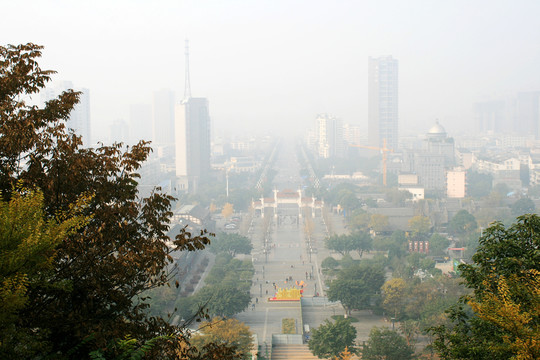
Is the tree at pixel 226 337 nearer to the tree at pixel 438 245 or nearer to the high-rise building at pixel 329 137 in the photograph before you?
the tree at pixel 438 245

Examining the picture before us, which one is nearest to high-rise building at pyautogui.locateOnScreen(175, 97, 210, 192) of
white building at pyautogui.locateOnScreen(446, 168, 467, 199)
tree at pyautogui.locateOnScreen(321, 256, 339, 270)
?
white building at pyautogui.locateOnScreen(446, 168, 467, 199)

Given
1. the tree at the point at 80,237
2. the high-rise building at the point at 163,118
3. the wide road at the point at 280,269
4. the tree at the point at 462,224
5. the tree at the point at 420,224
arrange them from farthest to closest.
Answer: the high-rise building at the point at 163,118 → the tree at the point at 462,224 → the tree at the point at 420,224 → the wide road at the point at 280,269 → the tree at the point at 80,237

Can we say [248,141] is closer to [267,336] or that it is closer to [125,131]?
[125,131]

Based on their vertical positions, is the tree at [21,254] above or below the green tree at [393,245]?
above

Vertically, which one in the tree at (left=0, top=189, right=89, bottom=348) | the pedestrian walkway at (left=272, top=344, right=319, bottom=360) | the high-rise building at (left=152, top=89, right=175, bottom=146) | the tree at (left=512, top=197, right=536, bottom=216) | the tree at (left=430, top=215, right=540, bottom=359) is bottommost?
the pedestrian walkway at (left=272, top=344, right=319, bottom=360)

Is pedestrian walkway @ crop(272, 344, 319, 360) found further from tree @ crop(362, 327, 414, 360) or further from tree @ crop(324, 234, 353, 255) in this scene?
tree @ crop(324, 234, 353, 255)

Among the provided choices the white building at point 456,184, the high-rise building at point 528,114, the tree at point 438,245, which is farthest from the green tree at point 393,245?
the high-rise building at point 528,114
